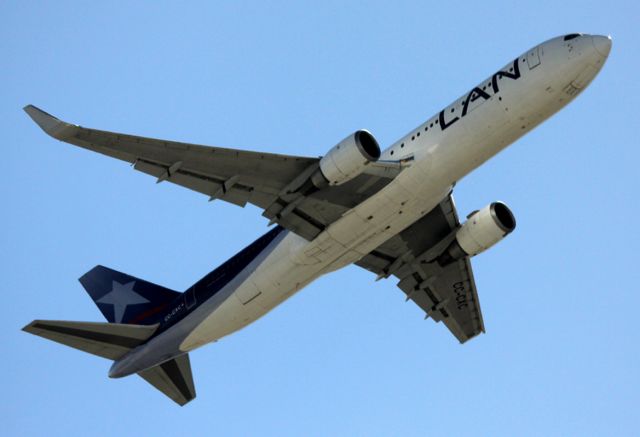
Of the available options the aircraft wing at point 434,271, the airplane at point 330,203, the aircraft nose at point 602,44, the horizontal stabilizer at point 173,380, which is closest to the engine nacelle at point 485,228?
the airplane at point 330,203

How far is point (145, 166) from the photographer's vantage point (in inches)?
1337

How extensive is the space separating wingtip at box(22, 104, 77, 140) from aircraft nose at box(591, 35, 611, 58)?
18.0 m

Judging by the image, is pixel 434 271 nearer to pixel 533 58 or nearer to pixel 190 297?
pixel 190 297

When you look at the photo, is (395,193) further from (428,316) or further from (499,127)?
(428,316)

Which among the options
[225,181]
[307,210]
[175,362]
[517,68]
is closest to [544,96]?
[517,68]

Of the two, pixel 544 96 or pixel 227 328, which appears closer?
pixel 544 96

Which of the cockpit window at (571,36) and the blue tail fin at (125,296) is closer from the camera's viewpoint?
the cockpit window at (571,36)

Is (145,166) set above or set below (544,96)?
above

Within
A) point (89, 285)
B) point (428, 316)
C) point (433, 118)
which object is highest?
point (89, 285)

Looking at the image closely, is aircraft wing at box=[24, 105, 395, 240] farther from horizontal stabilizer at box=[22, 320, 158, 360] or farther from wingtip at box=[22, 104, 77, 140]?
horizontal stabilizer at box=[22, 320, 158, 360]

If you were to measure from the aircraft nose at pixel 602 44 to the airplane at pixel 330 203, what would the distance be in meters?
0.05

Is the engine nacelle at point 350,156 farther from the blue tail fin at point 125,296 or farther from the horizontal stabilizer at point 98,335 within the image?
Result: the horizontal stabilizer at point 98,335

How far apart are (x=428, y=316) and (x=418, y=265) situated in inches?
126

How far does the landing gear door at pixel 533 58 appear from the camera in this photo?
112ft
